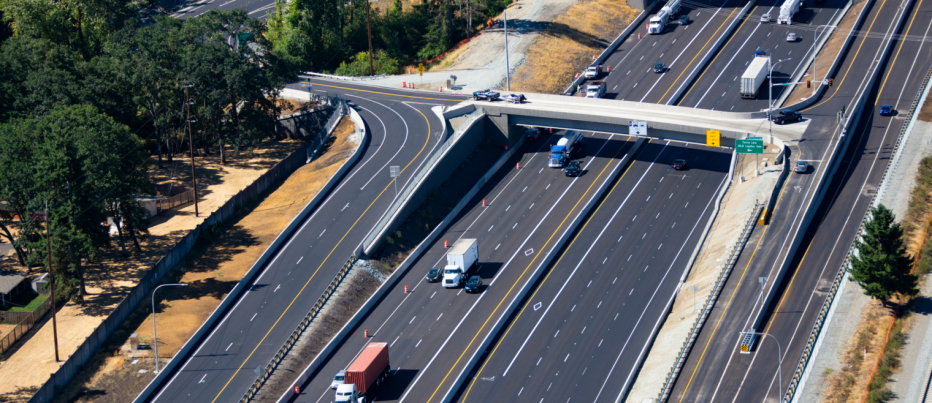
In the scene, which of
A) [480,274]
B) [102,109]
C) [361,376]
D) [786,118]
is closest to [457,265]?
[480,274]

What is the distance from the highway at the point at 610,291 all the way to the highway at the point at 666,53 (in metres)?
13.7

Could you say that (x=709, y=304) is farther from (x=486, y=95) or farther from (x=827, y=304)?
(x=486, y=95)

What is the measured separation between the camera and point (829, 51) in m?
114

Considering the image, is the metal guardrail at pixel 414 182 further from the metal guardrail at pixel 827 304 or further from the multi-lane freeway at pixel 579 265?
the metal guardrail at pixel 827 304

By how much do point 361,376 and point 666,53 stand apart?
67.9 meters

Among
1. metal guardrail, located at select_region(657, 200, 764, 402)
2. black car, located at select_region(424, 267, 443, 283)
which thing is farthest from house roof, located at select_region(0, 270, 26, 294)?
metal guardrail, located at select_region(657, 200, 764, 402)

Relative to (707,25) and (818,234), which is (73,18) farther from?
(818,234)

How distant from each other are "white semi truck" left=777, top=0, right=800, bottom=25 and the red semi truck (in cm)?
7716

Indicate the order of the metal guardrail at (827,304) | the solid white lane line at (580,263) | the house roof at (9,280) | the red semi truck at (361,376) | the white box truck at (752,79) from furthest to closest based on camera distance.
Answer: the white box truck at (752,79)
the house roof at (9,280)
the solid white lane line at (580,263)
the red semi truck at (361,376)
the metal guardrail at (827,304)

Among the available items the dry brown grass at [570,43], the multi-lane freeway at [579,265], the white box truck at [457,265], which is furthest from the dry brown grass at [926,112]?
the white box truck at [457,265]

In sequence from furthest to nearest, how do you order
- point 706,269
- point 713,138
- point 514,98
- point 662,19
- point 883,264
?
point 662,19 < point 514,98 < point 713,138 < point 706,269 < point 883,264

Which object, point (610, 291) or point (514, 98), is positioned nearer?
point (610, 291)

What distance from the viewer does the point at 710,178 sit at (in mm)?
92750

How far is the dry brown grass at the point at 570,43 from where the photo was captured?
11419 centimetres
